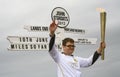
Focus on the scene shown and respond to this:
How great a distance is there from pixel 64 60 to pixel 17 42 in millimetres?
4060

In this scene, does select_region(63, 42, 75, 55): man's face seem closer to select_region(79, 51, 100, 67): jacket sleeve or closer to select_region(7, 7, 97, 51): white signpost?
select_region(79, 51, 100, 67): jacket sleeve

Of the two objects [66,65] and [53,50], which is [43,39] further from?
[53,50]

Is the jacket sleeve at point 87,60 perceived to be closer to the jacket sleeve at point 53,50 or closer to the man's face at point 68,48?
the man's face at point 68,48

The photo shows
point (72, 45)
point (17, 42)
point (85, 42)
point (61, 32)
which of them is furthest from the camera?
point (85, 42)

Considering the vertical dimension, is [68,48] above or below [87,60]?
above

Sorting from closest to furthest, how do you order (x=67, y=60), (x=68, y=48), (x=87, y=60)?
1. (x=68, y=48)
2. (x=67, y=60)
3. (x=87, y=60)

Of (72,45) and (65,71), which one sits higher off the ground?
(72,45)

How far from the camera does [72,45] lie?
24.2 ft

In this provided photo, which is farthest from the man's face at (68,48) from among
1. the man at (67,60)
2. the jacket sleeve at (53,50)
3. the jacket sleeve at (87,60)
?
the jacket sleeve at (87,60)

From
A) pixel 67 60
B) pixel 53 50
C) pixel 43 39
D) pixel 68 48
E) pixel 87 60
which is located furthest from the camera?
pixel 43 39

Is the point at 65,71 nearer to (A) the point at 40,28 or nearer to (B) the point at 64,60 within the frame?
(B) the point at 64,60

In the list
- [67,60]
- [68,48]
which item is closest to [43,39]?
[67,60]

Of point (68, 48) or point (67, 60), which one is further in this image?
point (67, 60)

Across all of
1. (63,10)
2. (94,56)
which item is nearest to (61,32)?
(63,10)
